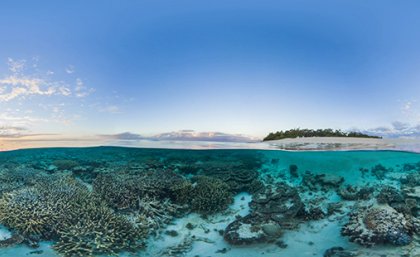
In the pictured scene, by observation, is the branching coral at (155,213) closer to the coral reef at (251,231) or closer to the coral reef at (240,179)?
the coral reef at (251,231)

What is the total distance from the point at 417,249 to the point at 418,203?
10.6ft

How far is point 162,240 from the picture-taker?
29.7 feet

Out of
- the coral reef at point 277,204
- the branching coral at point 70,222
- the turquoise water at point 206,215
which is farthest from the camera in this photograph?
the coral reef at point 277,204

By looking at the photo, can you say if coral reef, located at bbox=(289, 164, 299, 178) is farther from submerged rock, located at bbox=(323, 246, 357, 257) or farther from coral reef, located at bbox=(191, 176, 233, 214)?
submerged rock, located at bbox=(323, 246, 357, 257)

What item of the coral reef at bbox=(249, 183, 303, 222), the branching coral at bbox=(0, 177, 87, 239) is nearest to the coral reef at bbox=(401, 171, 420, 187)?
the coral reef at bbox=(249, 183, 303, 222)

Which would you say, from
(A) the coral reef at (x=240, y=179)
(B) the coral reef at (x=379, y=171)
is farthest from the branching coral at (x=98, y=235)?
(B) the coral reef at (x=379, y=171)

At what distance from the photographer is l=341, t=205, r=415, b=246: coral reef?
28.3 ft

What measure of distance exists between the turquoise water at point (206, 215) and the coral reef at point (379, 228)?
3cm

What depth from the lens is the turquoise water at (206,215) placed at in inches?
323

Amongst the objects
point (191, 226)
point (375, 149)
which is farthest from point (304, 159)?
point (191, 226)

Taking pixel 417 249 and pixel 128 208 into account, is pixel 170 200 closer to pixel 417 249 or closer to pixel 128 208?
pixel 128 208

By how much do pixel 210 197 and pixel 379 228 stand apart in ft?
16.0

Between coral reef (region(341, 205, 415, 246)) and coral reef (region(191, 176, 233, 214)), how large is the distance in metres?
3.70

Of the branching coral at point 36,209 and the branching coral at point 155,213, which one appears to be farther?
the branching coral at point 155,213
